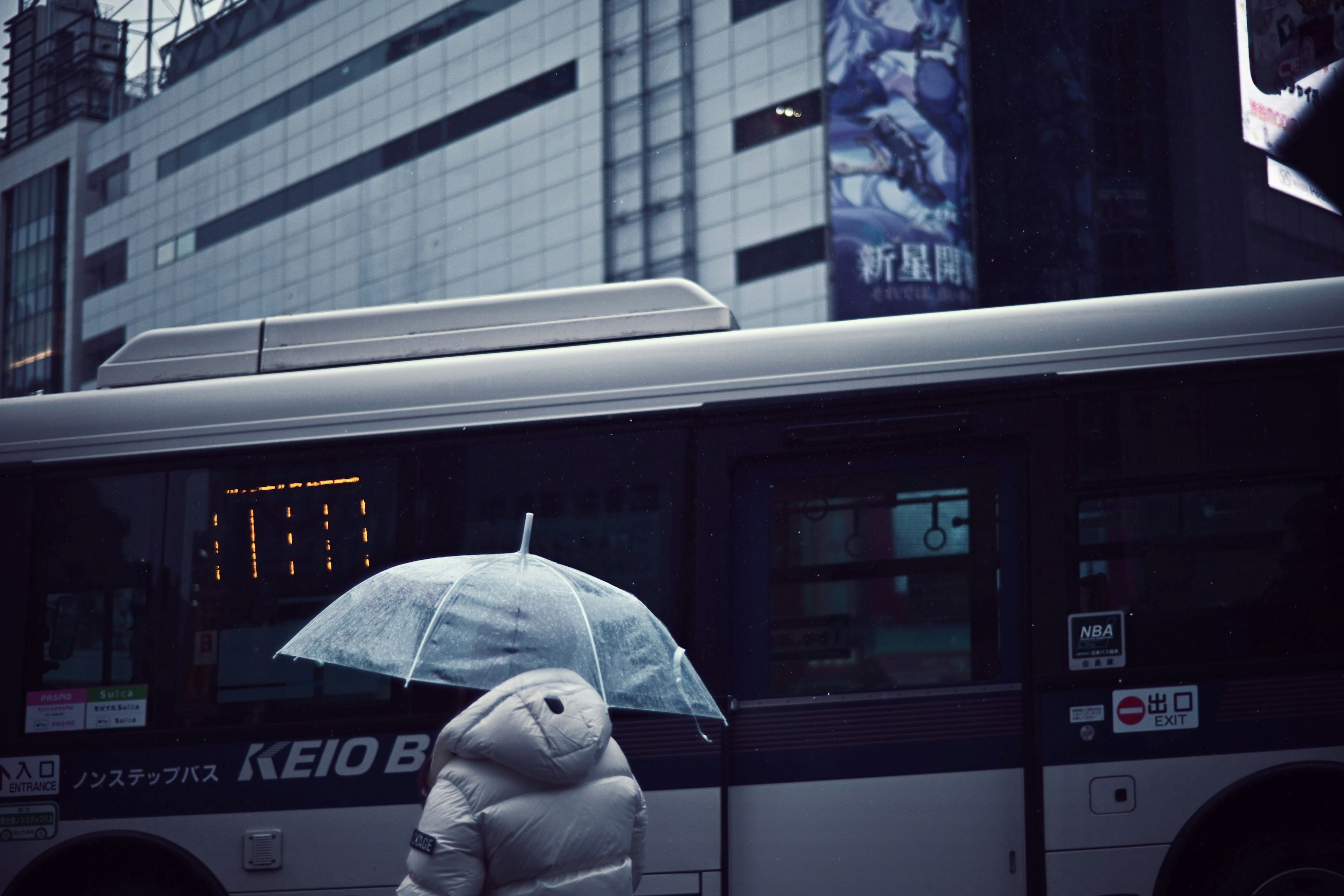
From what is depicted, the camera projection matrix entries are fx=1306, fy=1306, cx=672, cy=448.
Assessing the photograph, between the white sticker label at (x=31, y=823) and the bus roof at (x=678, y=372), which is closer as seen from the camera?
the bus roof at (x=678, y=372)

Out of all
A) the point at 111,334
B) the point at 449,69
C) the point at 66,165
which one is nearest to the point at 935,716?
the point at 449,69

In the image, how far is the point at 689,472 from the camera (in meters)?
5.64

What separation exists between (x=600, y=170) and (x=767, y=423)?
3234cm

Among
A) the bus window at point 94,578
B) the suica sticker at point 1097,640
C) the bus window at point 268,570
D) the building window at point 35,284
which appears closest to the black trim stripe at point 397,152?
the building window at point 35,284

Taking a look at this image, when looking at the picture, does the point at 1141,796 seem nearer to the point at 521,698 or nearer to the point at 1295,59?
the point at 521,698

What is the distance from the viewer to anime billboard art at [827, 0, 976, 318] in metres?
31.9

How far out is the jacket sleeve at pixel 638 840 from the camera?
3401 millimetres

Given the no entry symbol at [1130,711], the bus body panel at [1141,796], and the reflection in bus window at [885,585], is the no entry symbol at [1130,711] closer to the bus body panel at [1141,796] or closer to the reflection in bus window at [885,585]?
the bus body panel at [1141,796]

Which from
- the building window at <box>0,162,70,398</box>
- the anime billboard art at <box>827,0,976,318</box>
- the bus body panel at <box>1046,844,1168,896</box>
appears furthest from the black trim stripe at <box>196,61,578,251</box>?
the bus body panel at <box>1046,844,1168,896</box>

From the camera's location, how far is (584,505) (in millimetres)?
5719

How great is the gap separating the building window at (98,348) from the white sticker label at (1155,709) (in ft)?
171

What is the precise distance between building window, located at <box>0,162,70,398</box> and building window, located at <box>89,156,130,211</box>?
1812 millimetres

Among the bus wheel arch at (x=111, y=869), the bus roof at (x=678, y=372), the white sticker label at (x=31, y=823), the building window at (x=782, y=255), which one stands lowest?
the bus wheel arch at (x=111, y=869)

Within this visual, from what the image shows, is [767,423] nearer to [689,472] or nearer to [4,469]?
[689,472]
